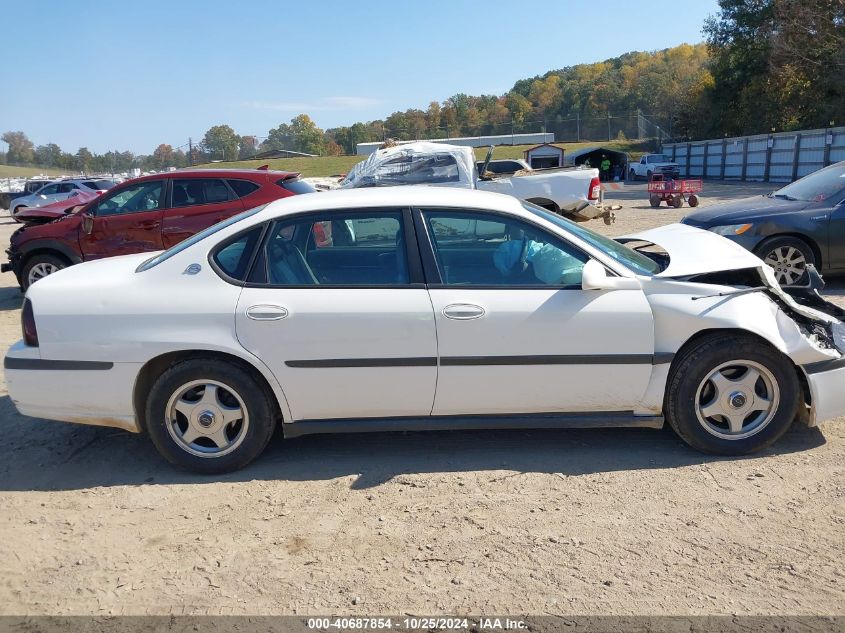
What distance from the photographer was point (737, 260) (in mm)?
4305

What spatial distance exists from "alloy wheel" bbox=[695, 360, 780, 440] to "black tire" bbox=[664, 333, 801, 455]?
0.05 ft

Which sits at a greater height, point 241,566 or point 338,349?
point 338,349

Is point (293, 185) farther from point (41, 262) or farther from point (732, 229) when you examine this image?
point (732, 229)

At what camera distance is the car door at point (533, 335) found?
12.7 ft

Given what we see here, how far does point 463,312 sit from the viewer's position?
3.88 m

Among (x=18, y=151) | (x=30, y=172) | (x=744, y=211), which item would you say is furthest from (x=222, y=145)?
(x=744, y=211)

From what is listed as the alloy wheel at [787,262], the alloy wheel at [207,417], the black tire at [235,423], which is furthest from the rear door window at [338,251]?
the alloy wheel at [787,262]

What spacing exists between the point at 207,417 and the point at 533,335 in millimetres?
1901

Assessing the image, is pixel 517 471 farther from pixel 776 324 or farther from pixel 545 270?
pixel 776 324

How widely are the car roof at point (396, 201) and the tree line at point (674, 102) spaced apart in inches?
1714

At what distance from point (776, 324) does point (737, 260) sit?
0.51 m


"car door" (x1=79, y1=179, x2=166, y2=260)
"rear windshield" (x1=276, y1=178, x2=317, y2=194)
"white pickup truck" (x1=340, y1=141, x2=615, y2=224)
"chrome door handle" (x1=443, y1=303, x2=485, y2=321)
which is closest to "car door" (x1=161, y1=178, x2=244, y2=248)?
"car door" (x1=79, y1=179, x2=166, y2=260)

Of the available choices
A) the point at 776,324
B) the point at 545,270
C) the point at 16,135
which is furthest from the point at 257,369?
the point at 16,135

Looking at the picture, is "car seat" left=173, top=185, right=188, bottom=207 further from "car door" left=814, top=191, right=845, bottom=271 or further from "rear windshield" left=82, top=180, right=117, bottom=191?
"rear windshield" left=82, top=180, right=117, bottom=191
